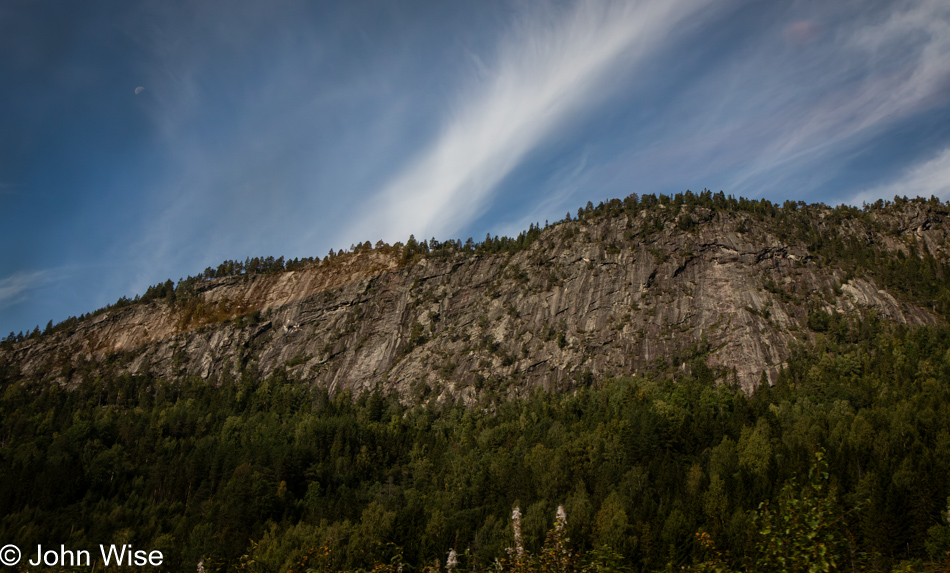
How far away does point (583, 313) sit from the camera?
164125mm

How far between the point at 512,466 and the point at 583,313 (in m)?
73.9

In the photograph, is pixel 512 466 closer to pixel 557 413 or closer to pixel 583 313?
pixel 557 413

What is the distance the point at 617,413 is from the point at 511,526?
49615mm

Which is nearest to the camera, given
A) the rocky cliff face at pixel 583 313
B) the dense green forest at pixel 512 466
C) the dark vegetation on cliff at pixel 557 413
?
the dense green forest at pixel 512 466

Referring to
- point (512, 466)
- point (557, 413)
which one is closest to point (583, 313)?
point (557, 413)

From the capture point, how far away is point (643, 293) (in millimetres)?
162625

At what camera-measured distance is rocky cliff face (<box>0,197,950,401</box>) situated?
14738cm

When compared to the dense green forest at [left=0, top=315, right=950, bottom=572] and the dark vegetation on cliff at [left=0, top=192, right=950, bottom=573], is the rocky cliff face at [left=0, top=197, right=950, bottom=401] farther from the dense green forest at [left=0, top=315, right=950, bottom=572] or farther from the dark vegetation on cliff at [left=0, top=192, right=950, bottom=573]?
the dense green forest at [left=0, top=315, right=950, bottom=572]

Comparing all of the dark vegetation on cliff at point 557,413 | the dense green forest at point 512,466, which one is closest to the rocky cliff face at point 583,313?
the dark vegetation on cliff at point 557,413

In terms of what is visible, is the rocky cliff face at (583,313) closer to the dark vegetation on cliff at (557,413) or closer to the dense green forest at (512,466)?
the dark vegetation on cliff at (557,413)

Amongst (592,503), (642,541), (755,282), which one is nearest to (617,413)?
(592,503)

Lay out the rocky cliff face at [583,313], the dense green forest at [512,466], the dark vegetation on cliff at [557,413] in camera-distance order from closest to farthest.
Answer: the dense green forest at [512,466]
the dark vegetation on cliff at [557,413]
the rocky cliff face at [583,313]

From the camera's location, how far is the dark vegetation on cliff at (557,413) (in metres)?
65.4

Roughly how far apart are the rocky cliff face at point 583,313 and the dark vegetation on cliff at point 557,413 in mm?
785
